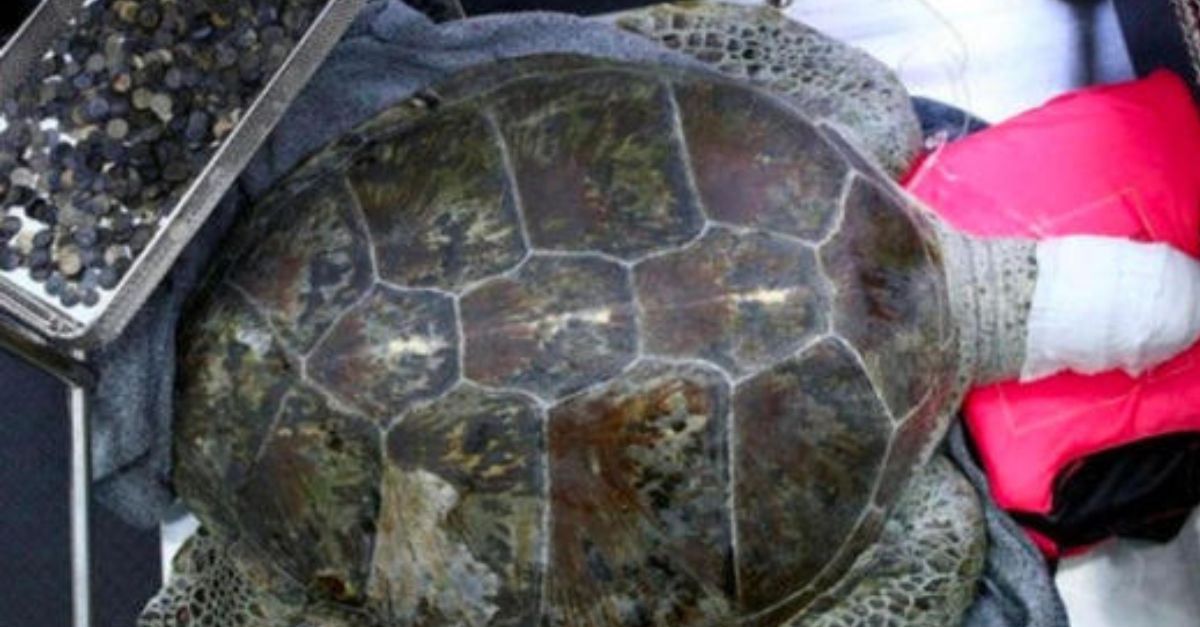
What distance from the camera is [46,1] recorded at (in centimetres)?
153

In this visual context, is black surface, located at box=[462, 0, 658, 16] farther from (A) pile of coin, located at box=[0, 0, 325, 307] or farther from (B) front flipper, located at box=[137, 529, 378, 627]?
(B) front flipper, located at box=[137, 529, 378, 627]

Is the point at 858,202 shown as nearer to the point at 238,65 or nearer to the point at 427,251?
the point at 427,251

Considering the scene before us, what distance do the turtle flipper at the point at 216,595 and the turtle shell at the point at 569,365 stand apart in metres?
0.07

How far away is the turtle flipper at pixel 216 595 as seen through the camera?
5.33 ft

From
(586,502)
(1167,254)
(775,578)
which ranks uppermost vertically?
(1167,254)

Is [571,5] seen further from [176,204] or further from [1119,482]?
[1119,482]

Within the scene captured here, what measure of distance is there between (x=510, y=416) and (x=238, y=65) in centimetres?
40

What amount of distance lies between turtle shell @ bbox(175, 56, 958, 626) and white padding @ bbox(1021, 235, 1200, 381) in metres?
0.13

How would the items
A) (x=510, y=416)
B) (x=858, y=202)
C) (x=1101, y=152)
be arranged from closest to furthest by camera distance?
(x=510, y=416), (x=858, y=202), (x=1101, y=152)

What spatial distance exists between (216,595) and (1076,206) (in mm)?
946

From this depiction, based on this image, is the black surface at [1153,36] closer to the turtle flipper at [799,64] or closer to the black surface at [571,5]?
the turtle flipper at [799,64]

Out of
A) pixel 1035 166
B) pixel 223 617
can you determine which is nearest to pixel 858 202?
pixel 1035 166

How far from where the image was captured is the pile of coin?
1.50 meters

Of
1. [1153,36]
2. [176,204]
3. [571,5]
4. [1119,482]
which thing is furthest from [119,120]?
[1153,36]
